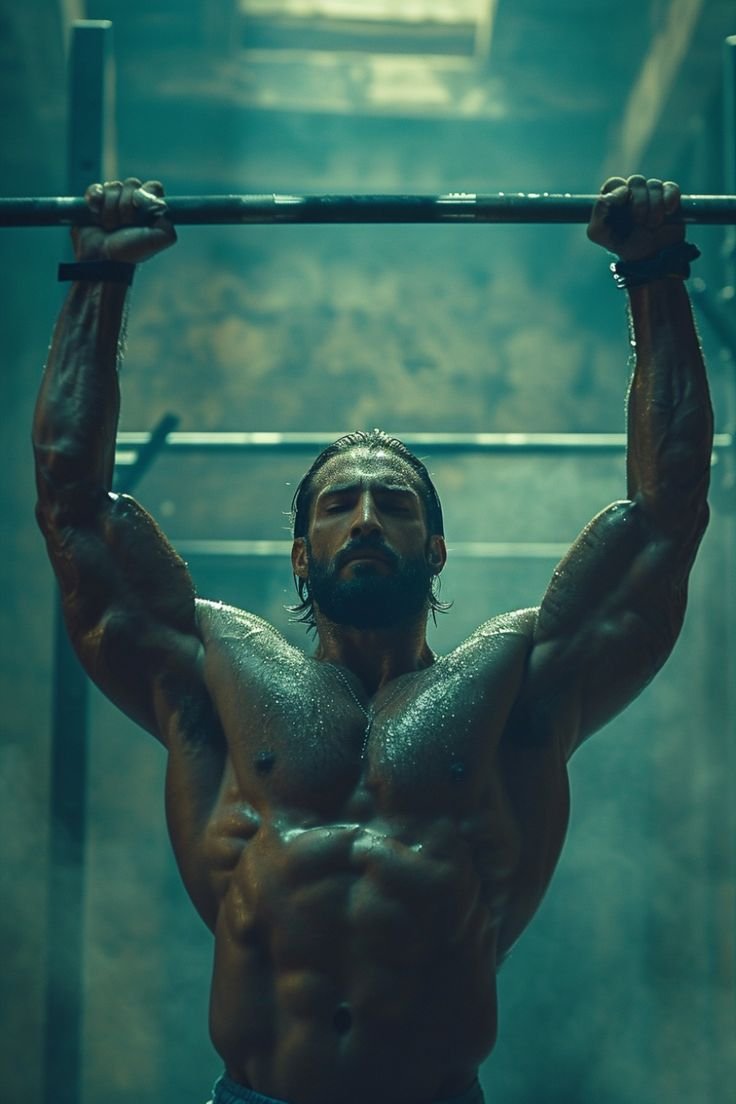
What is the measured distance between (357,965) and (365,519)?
0.71 metres

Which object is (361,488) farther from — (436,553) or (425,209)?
(425,209)

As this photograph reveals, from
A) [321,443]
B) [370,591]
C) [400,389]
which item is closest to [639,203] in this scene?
[370,591]

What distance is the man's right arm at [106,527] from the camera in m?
2.11

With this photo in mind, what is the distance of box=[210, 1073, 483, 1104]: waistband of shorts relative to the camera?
1.89m

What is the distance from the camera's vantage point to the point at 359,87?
6.00 m

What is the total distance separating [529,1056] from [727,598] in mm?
1968

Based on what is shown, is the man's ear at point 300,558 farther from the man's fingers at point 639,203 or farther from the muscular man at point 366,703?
the man's fingers at point 639,203

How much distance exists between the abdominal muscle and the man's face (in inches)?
15.1

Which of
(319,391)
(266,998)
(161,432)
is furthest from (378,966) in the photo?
(319,391)

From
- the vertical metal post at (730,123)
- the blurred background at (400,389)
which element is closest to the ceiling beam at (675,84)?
the blurred background at (400,389)

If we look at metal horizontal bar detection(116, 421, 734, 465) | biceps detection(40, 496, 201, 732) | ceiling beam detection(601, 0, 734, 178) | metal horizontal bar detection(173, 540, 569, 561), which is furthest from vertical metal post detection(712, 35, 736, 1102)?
biceps detection(40, 496, 201, 732)

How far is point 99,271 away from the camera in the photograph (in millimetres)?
2172

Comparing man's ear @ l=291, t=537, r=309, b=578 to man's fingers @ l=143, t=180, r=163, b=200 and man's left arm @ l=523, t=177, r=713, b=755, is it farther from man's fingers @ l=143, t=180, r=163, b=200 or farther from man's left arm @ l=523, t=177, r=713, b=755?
man's fingers @ l=143, t=180, r=163, b=200

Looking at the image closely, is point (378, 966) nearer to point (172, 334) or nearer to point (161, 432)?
point (161, 432)
